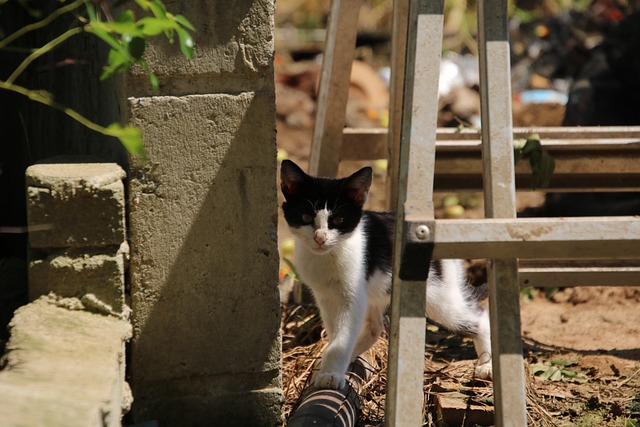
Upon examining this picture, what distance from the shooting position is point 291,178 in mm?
3633

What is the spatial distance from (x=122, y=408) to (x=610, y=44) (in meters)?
5.70

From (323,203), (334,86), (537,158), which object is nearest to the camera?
(323,203)

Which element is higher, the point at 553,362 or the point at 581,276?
the point at 581,276

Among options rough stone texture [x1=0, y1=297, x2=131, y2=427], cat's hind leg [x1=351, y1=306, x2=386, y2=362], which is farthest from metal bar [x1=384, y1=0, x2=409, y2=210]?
rough stone texture [x1=0, y1=297, x2=131, y2=427]

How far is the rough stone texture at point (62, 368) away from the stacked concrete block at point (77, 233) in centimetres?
7

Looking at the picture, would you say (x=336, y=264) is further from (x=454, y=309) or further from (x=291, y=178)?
(x=454, y=309)

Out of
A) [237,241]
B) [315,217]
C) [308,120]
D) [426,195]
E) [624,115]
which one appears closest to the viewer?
[426,195]

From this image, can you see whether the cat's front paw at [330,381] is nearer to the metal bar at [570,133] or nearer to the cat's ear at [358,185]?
the cat's ear at [358,185]

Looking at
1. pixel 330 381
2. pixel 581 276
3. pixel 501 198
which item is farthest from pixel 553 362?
pixel 501 198

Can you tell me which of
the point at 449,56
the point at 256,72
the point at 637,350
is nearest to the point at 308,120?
the point at 449,56

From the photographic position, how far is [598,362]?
3.92m

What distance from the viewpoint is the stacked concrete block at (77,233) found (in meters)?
2.58

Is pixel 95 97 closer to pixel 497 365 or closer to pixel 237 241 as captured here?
pixel 237 241

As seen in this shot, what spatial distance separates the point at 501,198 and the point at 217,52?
1060mm
